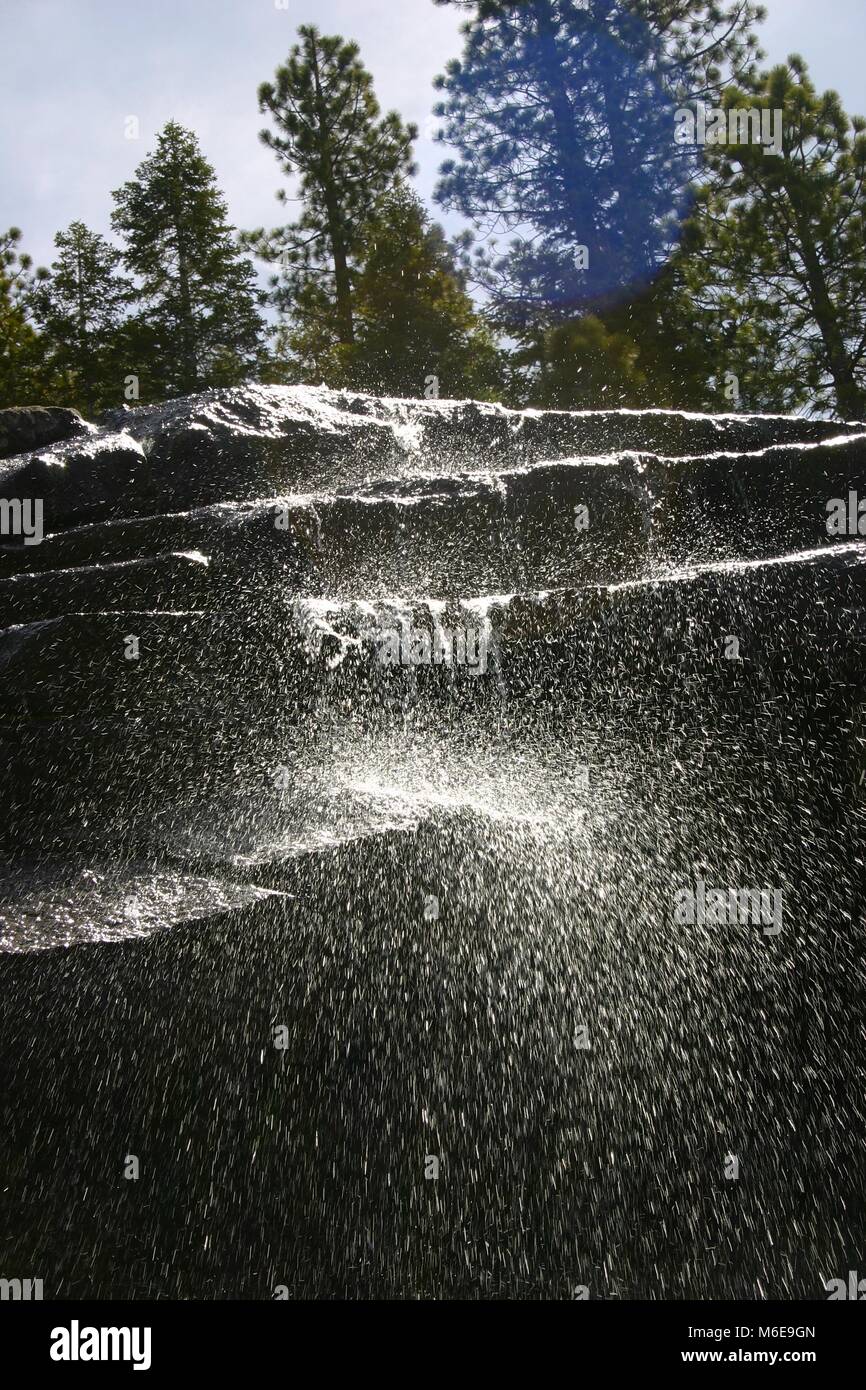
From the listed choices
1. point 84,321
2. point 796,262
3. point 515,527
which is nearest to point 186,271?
point 84,321

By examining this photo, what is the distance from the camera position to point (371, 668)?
609 centimetres

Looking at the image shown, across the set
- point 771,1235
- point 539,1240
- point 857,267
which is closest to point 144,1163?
point 539,1240

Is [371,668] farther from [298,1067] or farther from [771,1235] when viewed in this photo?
[771,1235]

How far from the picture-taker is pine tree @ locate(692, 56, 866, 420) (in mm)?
19281

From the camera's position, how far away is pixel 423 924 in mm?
4805

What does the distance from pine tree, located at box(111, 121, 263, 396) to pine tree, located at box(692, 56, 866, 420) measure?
11740mm

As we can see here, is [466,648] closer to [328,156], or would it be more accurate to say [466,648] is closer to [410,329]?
[410,329]

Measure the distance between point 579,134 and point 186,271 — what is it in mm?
10366

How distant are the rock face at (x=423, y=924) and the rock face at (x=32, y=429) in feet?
11.2

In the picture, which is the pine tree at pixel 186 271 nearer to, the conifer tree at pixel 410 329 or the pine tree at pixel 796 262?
the conifer tree at pixel 410 329

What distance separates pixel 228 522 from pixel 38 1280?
4931mm

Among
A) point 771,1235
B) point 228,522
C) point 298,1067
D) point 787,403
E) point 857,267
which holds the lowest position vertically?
point 771,1235

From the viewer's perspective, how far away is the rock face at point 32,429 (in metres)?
10.3

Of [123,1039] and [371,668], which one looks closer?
[123,1039]
